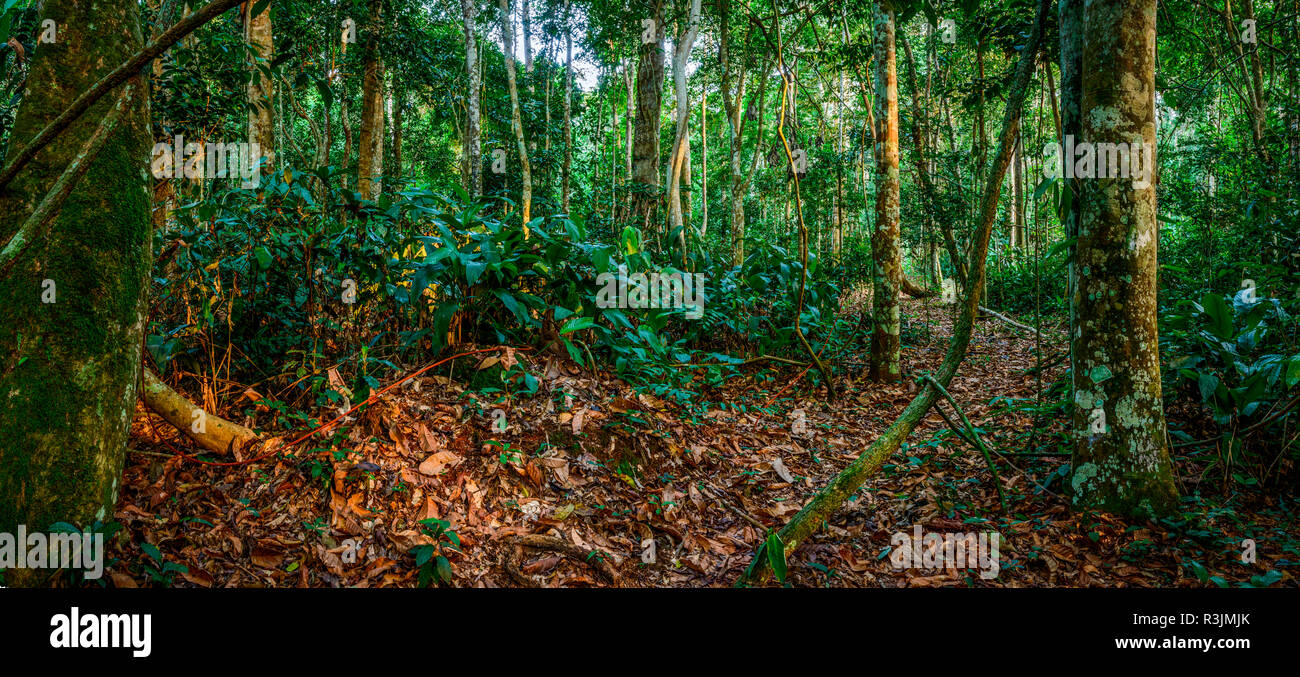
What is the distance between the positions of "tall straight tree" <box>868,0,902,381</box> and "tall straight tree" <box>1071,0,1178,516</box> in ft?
9.95

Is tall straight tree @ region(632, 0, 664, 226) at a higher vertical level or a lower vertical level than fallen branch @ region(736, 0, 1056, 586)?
higher

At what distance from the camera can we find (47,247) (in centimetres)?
192

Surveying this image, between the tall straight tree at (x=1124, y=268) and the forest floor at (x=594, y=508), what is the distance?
240 millimetres

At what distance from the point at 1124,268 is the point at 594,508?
9.74 feet

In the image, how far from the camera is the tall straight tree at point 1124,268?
9.56ft

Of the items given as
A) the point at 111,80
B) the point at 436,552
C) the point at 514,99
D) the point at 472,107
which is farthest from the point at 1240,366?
the point at 514,99

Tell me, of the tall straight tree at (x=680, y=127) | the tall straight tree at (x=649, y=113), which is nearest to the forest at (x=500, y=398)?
the tall straight tree at (x=680, y=127)

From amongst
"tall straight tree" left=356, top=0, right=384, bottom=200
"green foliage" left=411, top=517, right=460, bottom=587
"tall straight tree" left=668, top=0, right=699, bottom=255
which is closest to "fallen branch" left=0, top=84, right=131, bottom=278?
"green foliage" left=411, top=517, right=460, bottom=587

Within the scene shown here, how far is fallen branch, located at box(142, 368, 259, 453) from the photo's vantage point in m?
2.82

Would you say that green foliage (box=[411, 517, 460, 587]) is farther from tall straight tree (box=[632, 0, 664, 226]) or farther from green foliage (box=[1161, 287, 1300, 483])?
tall straight tree (box=[632, 0, 664, 226])

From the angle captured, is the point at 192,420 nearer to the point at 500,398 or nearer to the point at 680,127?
the point at 500,398

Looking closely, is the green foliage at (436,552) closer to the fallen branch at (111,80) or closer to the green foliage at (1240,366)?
the fallen branch at (111,80)
